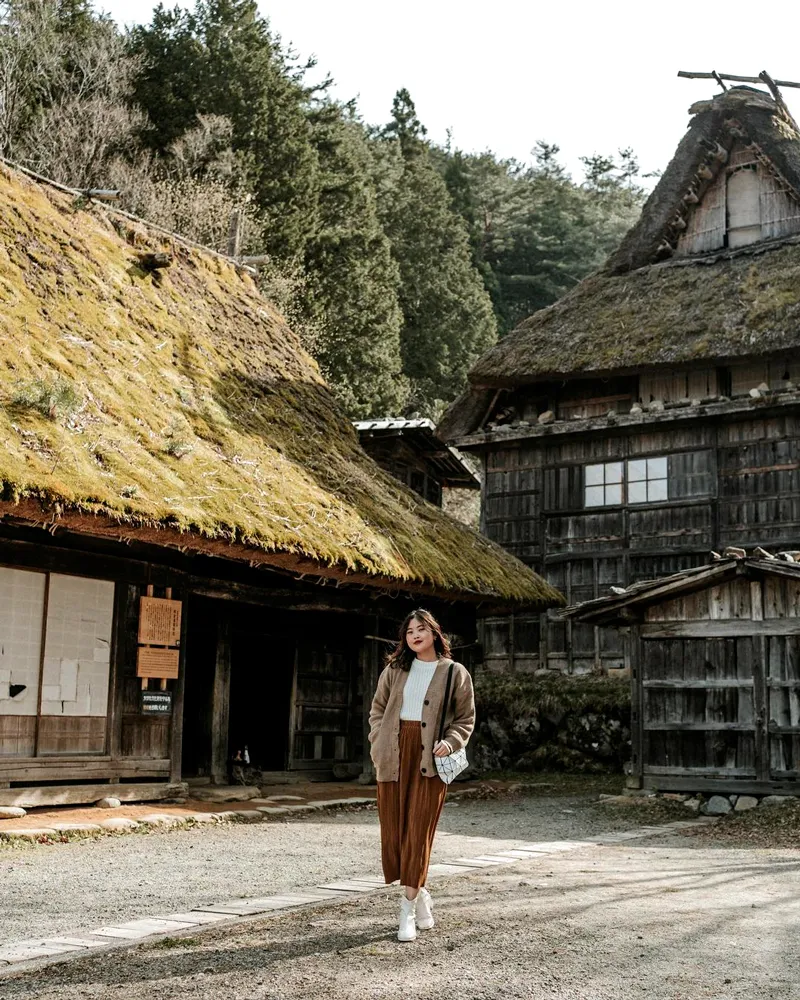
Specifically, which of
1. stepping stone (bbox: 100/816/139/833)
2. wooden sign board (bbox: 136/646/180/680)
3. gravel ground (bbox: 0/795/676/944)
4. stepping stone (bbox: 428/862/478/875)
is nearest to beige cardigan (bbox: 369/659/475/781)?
A: gravel ground (bbox: 0/795/676/944)

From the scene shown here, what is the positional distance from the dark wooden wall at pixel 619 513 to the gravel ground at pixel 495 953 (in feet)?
39.3

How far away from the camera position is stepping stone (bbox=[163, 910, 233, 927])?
5.68 meters

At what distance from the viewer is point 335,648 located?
49.6 feet

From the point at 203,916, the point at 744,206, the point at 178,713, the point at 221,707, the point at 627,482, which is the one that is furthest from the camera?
the point at 744,206

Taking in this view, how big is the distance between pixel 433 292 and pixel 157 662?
26434 mm

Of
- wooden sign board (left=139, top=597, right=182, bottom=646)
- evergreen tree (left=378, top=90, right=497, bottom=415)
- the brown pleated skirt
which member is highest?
evergreen tree (left=378, top=90, right=497, bottom=415)

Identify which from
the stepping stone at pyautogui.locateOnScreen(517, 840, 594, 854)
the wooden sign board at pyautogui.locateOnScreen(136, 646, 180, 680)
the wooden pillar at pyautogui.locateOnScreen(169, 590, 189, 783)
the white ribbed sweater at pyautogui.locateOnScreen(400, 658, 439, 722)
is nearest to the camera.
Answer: the white ribbed sweater at pyautogui.locateOnScreen(400, 658, 439, 722)

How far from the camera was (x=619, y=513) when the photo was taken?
63.5 ft

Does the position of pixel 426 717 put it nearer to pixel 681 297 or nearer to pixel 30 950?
pixel 30 950

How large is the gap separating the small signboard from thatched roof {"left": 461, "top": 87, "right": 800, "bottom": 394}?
32.7 ft

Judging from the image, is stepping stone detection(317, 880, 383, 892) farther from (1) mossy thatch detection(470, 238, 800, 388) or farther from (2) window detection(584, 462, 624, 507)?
(2) window detection(584, 462, 624, 507)

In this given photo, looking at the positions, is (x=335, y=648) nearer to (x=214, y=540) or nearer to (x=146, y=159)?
(x=214, y=540)

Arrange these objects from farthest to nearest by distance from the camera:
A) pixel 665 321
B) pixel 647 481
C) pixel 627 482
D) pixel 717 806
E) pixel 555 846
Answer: pixel 627 482
pixel 647 481
pixel 665 321
pixel 717 806
pixel 555 846

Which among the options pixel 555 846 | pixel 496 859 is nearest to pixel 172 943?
pixel 496 859
